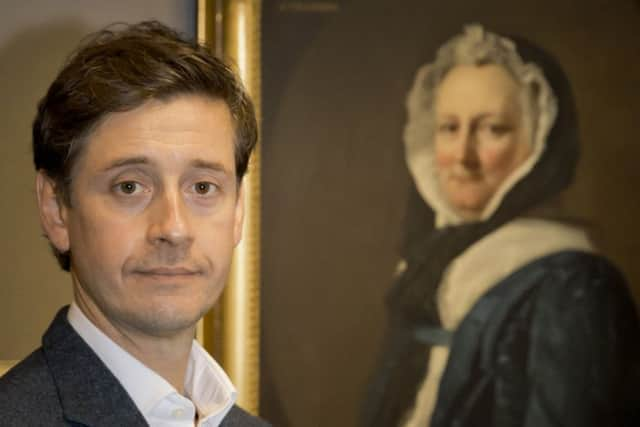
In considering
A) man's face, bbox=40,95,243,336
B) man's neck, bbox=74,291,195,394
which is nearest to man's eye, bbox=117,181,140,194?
man's face, bbox=40,95,243,336

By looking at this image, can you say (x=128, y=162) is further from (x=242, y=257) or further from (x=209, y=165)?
(x=242, y=257)

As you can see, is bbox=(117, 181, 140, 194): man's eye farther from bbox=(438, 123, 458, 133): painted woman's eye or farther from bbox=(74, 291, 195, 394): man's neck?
bbox=(438, 123, 458, 133): painted woman's eye

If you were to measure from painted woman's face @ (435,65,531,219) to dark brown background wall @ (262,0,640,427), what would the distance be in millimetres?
75

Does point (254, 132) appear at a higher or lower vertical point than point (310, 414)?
higher

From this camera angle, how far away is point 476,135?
5.42 ft

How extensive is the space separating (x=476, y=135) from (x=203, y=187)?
666 mm

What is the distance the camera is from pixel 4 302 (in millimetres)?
1595

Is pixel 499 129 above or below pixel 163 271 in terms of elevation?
above

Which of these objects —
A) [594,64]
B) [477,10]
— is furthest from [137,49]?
[594,64]

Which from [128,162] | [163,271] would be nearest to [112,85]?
[128,162]

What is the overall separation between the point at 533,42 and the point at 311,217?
0.50 metres

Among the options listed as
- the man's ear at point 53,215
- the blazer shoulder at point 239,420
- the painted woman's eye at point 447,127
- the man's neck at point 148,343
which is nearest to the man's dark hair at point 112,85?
the man's ear at point 53,215

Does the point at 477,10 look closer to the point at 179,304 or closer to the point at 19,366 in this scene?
the point at 179,304

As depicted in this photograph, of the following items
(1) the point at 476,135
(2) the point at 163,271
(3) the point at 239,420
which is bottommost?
(3) the point at 239,420
